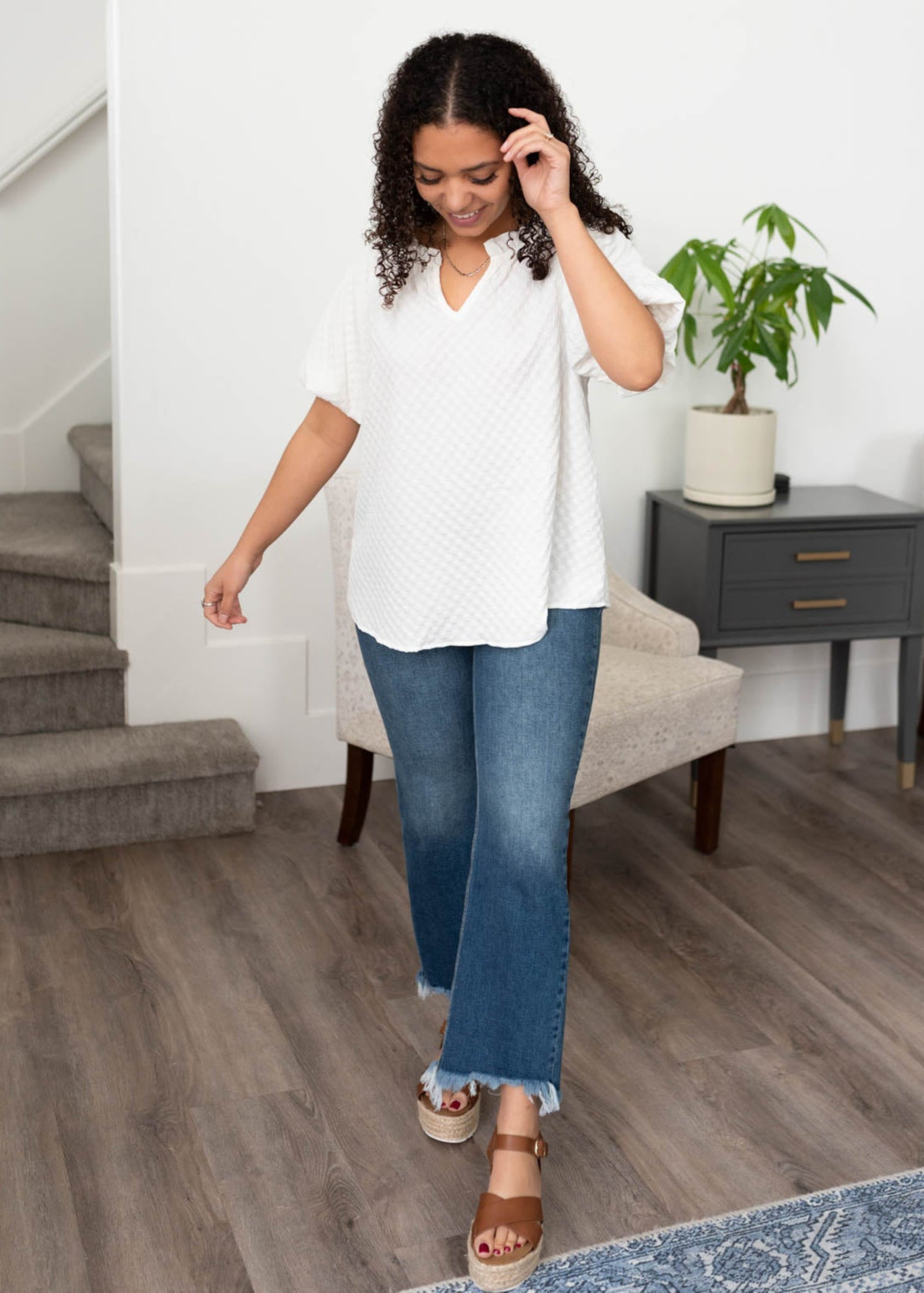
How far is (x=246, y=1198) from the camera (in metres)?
1.86

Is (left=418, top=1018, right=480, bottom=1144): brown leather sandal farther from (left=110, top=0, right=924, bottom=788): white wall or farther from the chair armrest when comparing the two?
(left=110, top=0, right=924, bottom=788): white wall

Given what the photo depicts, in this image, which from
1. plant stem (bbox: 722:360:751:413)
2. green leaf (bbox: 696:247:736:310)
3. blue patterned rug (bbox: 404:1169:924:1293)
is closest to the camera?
blue patterned rug (bbox: 404:1169:924:1293)

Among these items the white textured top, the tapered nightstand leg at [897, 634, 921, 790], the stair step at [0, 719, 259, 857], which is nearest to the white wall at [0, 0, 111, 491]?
the stair step at [0, 719, 259, 857]

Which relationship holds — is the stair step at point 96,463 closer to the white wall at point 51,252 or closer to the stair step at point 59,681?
the white wall at point 51,252

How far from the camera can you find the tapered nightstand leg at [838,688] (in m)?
3.70

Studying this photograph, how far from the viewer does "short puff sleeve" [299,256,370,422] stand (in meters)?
1.74

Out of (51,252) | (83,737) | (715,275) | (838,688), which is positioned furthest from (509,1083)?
(51,252)

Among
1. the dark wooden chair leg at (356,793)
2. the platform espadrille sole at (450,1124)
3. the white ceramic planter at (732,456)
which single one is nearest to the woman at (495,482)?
the platform espadrille sole at (450,1124)

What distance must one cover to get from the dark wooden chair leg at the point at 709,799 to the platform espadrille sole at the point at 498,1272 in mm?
1394

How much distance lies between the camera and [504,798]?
1677 mm

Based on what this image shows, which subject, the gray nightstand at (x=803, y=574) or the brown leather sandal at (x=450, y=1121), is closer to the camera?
the brown leather sandal at (x=450, y=1121)

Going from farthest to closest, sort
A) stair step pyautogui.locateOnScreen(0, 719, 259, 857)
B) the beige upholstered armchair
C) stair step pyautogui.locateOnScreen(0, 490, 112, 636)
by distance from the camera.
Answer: stair step pyautogui.locateOnScreen(0, 490, 112, 636)
stair step pyautogui.locateOnScreen(0, 719, 259, 857)
the beige upholstered armchair

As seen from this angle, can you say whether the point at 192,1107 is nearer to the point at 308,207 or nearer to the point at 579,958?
the point at 579,958

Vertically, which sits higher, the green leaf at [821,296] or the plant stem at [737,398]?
the green leaf at [821,296]
